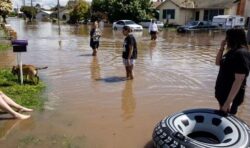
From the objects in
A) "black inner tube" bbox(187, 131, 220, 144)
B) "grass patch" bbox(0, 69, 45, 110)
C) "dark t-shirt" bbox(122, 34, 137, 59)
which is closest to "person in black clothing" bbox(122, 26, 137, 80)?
"dark t-shirt" bbox(122, 34, 137, 59)

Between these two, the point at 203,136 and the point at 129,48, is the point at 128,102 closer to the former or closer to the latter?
the point at 129,48

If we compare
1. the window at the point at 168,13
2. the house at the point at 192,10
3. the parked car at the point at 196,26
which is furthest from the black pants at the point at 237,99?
the window at the point at 168,13

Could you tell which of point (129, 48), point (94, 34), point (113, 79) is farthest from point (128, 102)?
point (94, 34)

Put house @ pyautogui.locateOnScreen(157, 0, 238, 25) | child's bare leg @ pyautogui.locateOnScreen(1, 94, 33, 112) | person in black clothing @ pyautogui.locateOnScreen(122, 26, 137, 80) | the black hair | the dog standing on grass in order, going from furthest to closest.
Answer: house @ pyautogui.locateOnScreen(157, 0, 238, 25), person in black clothing @ pyautogui.locateOnScreen(122, 26, 137, 80), the dog standing on grass, child's bare leg @ pyautogui.locateOnScreen(1, 94, 33, 112), the black hair

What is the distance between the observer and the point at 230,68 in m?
4.94

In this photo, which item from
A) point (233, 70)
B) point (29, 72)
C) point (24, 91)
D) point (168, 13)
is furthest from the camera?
point (168, 13)

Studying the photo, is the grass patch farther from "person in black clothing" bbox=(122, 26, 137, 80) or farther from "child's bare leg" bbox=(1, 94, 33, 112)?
"person in black clothing" bbox=(122, 26, 137, 80)

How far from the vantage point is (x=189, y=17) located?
→ 5097 cm

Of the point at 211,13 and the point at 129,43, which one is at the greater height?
the point at 211,13

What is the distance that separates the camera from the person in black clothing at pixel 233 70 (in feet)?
15.7

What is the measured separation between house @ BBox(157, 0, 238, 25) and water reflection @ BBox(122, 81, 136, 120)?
134ft

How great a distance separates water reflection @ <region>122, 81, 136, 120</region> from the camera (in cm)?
741

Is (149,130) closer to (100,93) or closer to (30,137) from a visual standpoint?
(30,137)

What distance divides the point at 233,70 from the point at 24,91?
551 centimetres
